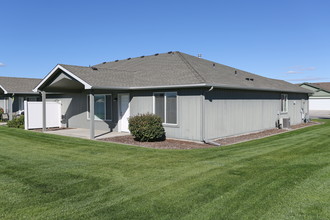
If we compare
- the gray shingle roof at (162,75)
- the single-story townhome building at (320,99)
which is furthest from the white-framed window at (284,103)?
the single-story townhome building at (320,99)

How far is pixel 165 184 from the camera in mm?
6141

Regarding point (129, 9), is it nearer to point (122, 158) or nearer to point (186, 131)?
point (186, 131)

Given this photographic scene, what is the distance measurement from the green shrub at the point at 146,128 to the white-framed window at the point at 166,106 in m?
0.78

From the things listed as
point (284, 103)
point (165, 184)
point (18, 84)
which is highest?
point (18, 84)

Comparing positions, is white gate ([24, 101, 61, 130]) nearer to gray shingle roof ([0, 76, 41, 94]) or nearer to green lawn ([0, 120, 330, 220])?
gray shingle roof ([0, 76, 41, 94])

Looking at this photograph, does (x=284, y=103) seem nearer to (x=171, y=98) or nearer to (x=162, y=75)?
(x=162, y=75)

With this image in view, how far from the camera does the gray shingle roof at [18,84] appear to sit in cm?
2301

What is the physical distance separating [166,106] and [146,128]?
1773mm

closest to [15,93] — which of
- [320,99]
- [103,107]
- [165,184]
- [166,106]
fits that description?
[103,107]

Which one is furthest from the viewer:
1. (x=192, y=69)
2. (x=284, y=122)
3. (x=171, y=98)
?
(x=284, y=122)

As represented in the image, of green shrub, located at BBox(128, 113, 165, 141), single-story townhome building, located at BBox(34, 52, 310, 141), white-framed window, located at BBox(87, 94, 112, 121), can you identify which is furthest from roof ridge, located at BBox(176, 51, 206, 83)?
white-framed window, located at BBox(87, 94, 112, 121)

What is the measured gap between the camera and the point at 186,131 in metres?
12.8

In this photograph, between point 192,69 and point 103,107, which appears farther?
point 103,107

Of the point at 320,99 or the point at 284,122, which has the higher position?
the point at 320,99
